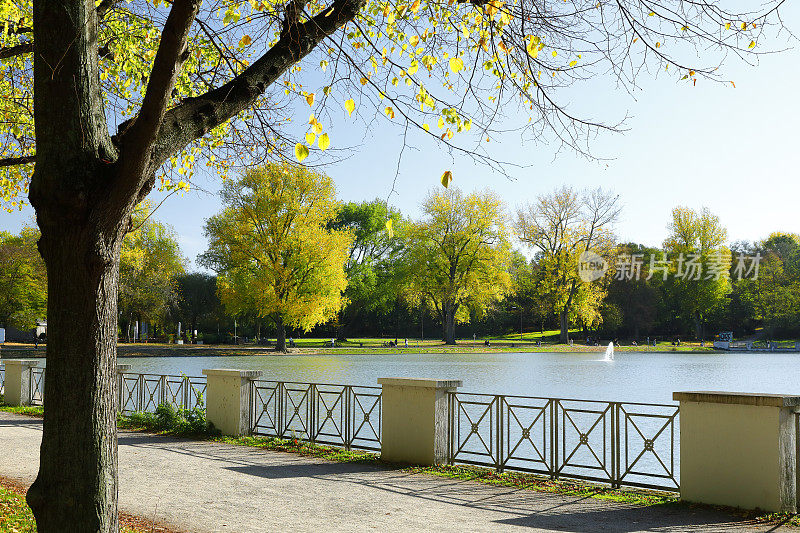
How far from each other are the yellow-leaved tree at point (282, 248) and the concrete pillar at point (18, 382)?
2841cm

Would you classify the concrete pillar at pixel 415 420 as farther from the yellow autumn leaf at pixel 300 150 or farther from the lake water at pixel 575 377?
the lake water at pixel 575 377

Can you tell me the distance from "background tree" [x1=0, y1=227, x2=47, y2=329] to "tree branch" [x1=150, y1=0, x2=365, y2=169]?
54.6m

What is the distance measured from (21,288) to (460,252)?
3440 centimetres

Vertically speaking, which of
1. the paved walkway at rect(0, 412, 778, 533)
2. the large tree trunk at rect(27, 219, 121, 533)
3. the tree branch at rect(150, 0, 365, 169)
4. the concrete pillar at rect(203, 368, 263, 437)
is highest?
the tree branch at rect(150, 0, 365, 169)

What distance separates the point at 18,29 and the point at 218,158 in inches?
117

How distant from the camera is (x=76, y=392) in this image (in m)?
3.97

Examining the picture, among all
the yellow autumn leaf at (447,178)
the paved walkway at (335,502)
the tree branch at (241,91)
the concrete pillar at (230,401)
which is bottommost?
the paved walkway at (335,502)

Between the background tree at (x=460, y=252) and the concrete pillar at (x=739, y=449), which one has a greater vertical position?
the background tree at (x=460, y=252)

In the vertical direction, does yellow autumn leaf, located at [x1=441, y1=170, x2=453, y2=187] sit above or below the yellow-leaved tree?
below

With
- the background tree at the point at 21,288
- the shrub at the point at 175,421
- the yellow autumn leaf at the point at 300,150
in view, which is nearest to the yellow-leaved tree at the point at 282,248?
the background tree at the point at 21,288

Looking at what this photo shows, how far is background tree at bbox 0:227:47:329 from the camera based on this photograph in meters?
53.5

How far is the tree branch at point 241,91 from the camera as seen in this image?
4.50 meters

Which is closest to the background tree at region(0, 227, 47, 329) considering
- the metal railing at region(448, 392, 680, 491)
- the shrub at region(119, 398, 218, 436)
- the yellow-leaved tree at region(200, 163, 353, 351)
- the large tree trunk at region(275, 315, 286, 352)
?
the yellow-leaved tree at region(200, 163, 353, 351)

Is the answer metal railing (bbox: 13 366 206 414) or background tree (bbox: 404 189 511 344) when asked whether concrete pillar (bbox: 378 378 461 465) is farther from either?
background tree (bbox: 404 189 511 344)
